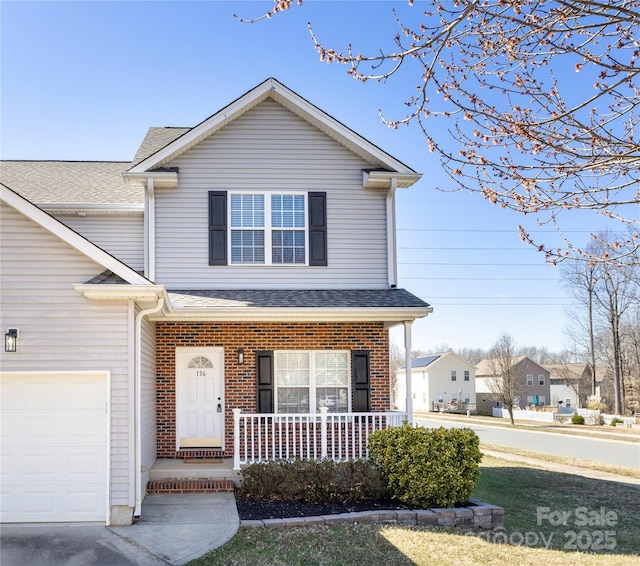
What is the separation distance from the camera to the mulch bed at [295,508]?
9.80 metres

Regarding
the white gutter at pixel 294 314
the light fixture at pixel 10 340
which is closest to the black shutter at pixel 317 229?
the white gutter at pixel 294 314

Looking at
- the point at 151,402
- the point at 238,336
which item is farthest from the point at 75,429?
the point at 238,336

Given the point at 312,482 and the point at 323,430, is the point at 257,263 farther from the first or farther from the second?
the point at 312,482

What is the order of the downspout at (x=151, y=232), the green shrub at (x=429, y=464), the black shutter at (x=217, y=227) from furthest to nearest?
the black shutter at (x=217, y=227)
the downspout at (x=151, y=232)
the green shrub at (x=429, y=464)

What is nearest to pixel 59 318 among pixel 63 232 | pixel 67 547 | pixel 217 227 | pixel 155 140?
pixel 63 232

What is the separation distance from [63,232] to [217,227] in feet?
14.1

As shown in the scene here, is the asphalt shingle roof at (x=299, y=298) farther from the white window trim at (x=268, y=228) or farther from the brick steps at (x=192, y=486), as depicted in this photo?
the brick steps at (x=192, y=486)

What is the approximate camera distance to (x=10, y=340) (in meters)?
9.17

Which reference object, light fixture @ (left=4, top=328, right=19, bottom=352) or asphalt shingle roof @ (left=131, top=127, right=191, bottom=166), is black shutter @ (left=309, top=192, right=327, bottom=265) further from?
light fixture @ (left=4, top=328, right=19, bottom=352)

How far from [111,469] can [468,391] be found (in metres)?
57.0

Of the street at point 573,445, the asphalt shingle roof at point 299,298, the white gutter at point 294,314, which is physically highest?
the asphalt shingle roof at point 299,298

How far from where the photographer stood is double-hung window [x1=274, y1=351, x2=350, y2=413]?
1323cm

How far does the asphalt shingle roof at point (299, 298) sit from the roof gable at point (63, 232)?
255 cm

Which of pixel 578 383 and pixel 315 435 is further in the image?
pixel 578 383
